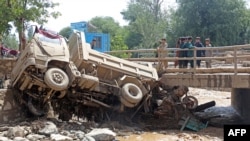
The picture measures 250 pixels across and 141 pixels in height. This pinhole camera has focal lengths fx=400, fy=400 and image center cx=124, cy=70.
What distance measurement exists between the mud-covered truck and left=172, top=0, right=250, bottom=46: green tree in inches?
856

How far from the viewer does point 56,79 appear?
447 inches

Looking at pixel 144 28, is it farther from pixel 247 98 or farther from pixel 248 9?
pixel 247 98

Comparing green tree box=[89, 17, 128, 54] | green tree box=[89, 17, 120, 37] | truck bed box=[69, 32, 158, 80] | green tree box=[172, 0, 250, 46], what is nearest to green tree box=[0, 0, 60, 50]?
truck bed box=[69, 32, 158, 80]

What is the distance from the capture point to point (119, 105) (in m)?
12.8

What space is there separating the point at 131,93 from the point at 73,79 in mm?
2016

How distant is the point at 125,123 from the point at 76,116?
163 cm

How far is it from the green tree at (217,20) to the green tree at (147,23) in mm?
8483

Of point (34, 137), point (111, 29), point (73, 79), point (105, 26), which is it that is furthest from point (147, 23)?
point (34, 137)

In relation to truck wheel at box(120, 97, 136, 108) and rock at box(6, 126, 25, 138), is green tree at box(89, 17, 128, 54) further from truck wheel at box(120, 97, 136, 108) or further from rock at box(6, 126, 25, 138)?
rock at box(6, 126, 25, 138)

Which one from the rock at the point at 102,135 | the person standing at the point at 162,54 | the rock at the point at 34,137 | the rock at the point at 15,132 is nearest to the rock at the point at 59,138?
the rock at the point at 34,137

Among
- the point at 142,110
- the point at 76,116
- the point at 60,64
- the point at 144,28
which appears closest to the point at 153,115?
the point at 142,110

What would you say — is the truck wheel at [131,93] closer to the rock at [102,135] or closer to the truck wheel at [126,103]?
the truck wheel at [126,103]

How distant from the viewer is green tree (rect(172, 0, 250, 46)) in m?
33.4

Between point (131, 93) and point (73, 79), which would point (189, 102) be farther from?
point (73, 79)
